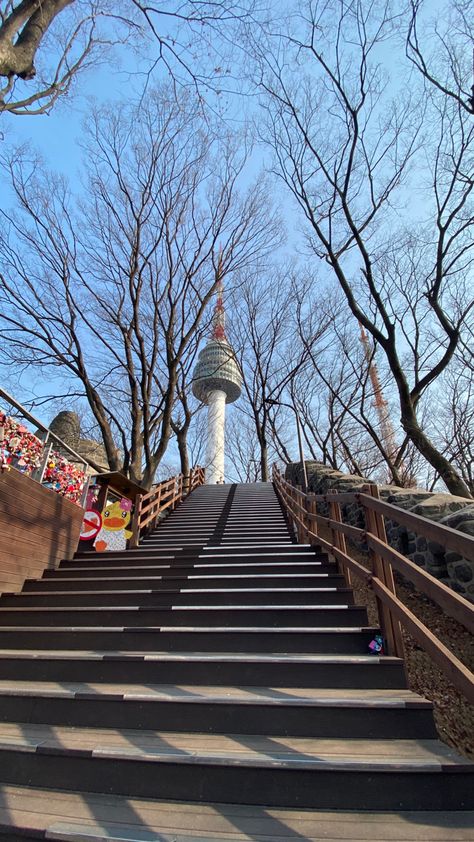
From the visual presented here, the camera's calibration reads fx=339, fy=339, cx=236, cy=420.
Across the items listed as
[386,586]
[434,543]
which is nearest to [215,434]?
[434,543]

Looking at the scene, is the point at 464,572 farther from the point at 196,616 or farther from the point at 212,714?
the point at 212,714

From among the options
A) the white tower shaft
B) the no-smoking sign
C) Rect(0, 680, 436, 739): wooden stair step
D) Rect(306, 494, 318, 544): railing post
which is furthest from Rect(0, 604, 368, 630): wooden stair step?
the white tower shaft

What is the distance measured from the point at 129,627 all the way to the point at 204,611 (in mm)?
734

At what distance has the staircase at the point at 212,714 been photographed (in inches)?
66.8

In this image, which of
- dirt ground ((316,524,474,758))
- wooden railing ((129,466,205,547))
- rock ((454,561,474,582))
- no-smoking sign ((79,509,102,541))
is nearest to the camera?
dirt ground ((316,524,474,758))

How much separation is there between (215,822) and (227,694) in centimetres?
73

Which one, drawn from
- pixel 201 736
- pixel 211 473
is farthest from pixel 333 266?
pixel 211 473

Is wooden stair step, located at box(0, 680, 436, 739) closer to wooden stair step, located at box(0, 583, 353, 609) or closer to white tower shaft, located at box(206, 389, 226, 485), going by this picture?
wooden stair step, located at box(0, 583, 353, 609)

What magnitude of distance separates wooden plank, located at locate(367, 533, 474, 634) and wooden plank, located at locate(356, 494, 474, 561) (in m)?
0.19

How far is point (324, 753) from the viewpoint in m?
1.89

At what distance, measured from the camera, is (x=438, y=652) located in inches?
70.9

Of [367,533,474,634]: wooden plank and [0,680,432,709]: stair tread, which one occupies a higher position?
[367,533,474,634]: wooden plank

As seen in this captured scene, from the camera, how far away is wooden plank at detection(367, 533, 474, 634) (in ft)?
5.07

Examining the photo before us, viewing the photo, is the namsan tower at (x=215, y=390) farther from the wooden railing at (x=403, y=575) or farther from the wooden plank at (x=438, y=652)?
the wooden plank at (x=438, y=652)
